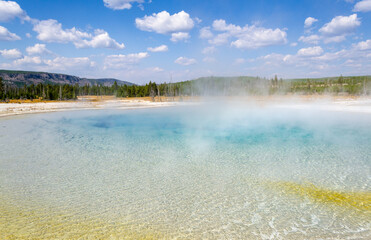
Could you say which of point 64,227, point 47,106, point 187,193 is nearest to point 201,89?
point 47,106

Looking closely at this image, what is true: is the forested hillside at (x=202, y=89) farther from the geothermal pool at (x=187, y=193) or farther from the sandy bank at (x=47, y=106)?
the geothermal pool at (x=187, y=193)

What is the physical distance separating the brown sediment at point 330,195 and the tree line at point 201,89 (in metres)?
79.1

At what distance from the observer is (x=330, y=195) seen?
7.38m

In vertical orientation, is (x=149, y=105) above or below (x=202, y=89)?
below

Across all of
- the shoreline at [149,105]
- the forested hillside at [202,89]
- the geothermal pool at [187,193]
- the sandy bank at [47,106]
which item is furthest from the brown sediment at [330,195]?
the forested hillside at [202,89]

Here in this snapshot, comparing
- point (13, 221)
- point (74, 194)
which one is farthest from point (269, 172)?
point (13, 221)

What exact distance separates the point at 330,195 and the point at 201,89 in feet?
361

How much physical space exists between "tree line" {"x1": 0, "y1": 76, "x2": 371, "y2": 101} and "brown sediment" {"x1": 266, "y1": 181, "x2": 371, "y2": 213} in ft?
259

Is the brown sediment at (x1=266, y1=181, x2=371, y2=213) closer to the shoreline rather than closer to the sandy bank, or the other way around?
the shoreline

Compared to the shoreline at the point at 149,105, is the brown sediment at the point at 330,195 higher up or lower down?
lower down

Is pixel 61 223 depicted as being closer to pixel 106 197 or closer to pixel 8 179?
pixel 106 197

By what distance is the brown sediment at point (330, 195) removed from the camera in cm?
670

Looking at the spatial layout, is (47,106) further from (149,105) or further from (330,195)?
(330,195)

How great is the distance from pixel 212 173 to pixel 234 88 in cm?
11325
